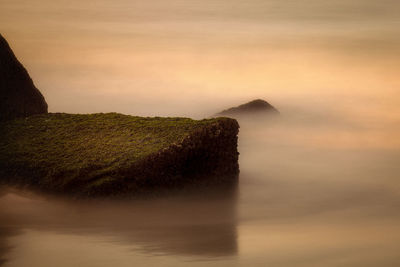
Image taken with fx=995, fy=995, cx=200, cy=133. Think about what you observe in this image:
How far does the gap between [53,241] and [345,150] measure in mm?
4892

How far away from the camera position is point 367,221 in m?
9.79

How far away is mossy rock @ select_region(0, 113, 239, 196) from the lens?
10.2m

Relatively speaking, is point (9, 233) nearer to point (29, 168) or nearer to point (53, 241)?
point (53, 241)

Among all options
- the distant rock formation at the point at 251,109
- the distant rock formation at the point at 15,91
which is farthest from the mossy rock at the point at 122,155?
the distant rock formation at the point at 251,109

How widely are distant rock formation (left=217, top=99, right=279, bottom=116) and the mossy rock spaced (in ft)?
11.9

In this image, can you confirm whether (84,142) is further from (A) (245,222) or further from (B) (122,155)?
(A) (245,222)

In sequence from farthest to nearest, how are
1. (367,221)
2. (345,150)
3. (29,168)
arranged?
(345,150) < (29,168) < (367,221)

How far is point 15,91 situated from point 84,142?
1.78 metres

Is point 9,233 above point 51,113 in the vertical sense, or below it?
below

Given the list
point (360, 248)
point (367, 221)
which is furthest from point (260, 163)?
point (360, 248)

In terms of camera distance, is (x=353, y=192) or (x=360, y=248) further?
(x=353, y=192)

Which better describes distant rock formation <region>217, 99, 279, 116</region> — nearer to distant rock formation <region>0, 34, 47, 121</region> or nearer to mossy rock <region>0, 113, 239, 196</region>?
distant rock formation <region>0, 34, 47, 121</region>

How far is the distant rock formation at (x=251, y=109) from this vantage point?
1462 cm

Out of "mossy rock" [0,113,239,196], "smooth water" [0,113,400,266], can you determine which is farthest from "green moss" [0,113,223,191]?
"smooth water" [0,113,400,266]
